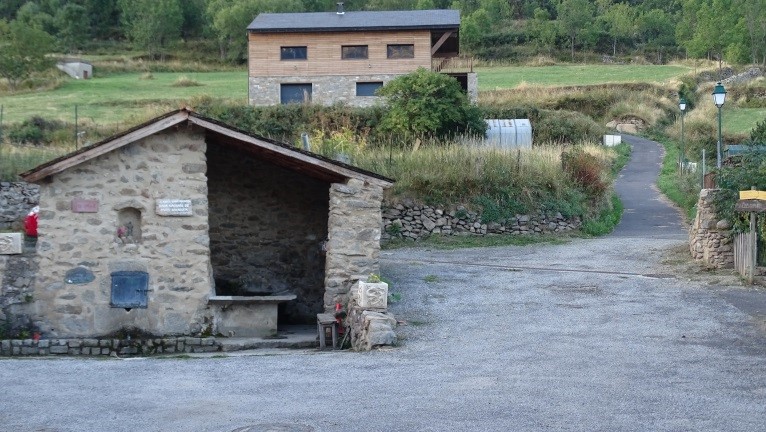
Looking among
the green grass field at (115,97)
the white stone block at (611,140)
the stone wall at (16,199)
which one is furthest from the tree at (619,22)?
the stone wall at (16,199)

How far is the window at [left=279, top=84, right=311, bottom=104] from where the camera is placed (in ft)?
143

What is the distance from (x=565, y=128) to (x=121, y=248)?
91.2 feet

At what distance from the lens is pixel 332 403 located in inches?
374

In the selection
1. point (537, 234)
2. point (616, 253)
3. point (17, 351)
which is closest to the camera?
point (17, 351)

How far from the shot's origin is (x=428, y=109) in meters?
32.2

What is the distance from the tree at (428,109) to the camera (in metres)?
32.3

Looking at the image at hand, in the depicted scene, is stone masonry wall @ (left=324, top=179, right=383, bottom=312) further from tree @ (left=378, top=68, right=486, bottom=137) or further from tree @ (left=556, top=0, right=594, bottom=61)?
tree @ (left=556, top=0, right=594, bottom=61)

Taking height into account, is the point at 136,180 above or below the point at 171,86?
below

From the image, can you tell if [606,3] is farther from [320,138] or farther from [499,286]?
[499,286]

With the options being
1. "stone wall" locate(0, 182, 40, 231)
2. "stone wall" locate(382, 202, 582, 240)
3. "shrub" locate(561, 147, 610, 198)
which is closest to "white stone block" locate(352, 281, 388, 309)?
"stone wall" locate(382, 202, 582, 240)

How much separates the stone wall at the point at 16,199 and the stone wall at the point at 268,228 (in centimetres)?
742

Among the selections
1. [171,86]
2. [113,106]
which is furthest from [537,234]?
[171,86]

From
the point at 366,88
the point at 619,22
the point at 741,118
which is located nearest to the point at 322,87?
the point at 366,88

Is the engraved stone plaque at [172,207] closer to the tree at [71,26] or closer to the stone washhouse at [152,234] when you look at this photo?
the stone washhouse at [152,234]
